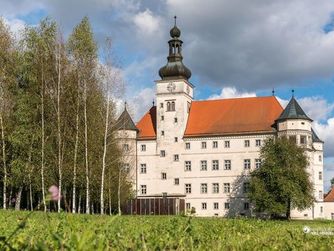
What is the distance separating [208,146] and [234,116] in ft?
15.5

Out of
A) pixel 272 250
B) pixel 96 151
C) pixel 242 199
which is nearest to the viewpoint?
pixel 272 250

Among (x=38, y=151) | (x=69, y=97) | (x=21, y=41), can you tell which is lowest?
(x=38, y=151)

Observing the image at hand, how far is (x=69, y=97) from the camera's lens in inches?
1443

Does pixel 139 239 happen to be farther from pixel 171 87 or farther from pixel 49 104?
pixel 171 87

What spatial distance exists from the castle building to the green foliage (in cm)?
857

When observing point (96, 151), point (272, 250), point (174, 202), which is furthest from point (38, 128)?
point (272, 250)

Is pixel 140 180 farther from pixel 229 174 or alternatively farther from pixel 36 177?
pixel 36 177

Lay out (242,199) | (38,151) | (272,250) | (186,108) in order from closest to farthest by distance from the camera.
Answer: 1. (272,250)
2. (38,151)
3. (242,199)
4. (186,108)

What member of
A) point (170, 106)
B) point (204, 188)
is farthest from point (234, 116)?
point (204, 188)

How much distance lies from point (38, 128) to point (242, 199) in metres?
30.8

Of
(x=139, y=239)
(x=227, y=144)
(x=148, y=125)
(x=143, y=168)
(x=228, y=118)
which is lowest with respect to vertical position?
(x=139, y=239)

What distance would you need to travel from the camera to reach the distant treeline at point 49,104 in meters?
35.2

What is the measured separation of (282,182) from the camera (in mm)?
47125

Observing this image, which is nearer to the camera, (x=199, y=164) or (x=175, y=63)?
(x=199, y=164)
